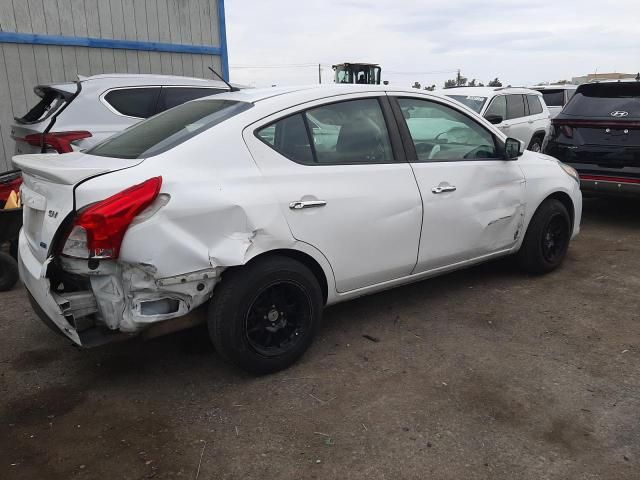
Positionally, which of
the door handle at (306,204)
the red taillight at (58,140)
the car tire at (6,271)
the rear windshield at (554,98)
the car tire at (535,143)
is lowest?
the car tire at (6,271)

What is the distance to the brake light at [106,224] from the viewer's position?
8.23ft

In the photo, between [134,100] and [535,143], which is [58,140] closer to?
[134,100]

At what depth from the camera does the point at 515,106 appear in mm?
10195

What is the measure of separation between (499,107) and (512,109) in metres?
Answer: 0.53

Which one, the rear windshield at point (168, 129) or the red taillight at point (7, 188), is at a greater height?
the rear windshield at point (168, 129)

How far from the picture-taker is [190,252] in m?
2.65

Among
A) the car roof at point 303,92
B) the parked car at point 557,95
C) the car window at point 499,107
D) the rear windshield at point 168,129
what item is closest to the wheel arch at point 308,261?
the rear windshield at point 168,129

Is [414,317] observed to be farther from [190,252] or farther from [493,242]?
[190,252]

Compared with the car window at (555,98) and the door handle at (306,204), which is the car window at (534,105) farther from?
the door handle at (306,204)

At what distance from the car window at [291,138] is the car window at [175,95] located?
366cm

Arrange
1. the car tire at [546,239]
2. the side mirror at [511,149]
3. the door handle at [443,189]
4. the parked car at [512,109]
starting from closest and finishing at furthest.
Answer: the door handle at [443,189] < the side mirror at [511,149] < the car tire at [546,239] < the parked car at [512,109]

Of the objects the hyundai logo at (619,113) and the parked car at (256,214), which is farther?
the hyundai logo at (619,113)

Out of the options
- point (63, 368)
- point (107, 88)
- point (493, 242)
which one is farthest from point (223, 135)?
point (107, 88)

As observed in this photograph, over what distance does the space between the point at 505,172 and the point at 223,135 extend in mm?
2401
